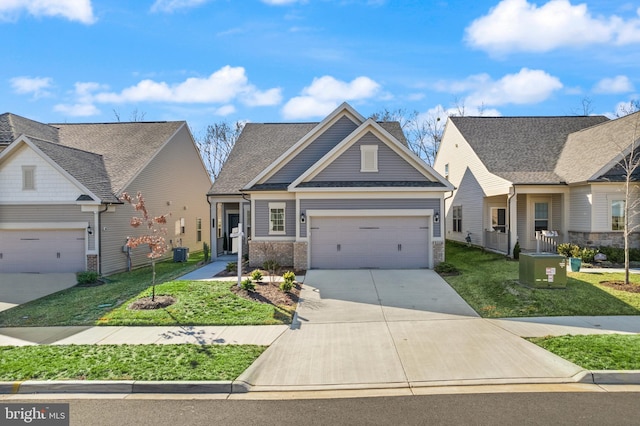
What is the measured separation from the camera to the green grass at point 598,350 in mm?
6411

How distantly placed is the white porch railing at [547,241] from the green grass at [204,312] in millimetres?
13870

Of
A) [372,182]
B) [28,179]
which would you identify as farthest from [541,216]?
[28,179]

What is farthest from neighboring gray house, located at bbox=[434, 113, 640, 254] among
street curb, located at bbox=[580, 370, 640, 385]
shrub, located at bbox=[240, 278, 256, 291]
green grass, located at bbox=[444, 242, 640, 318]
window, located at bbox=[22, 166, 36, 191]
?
window, located at bbox=[22, 166, 36, 191]

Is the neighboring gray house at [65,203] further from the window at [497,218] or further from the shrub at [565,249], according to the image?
the shrub at [565,249]

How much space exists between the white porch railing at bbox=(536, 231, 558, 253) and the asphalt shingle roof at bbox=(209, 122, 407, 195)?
878 cm

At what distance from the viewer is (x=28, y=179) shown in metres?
16.3

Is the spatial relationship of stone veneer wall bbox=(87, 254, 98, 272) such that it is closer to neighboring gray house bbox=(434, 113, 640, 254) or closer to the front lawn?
the front lawn

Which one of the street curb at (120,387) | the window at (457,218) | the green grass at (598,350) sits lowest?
the street curb at (120,387)

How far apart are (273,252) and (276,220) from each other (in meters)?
1.41

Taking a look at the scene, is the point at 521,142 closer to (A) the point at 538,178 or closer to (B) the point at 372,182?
(A) the point at 538,178

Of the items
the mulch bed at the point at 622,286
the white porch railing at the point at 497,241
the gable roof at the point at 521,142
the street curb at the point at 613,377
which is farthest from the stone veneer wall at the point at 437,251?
the street curb at the point at 613,377

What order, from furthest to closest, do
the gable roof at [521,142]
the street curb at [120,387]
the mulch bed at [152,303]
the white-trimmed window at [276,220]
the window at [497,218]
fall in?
the window at [497,218]
the gable roof at [521,142]
the white-trimmed window at [276,220]
the mulch bed at [152,303]
the street curb at [120,387]

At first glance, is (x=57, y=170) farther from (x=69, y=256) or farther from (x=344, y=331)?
(x=344, y=331)

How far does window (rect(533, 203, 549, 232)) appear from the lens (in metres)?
19.5
